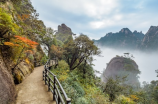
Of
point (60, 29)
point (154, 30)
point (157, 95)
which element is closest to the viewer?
point (157, 95)

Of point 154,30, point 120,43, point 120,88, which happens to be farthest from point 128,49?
point 120,88

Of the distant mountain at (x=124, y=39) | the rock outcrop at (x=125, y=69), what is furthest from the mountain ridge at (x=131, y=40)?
the rock outcrop at (x=125, y=69)

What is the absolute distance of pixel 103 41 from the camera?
128500 millimetres

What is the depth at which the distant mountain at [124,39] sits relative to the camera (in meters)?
94.1

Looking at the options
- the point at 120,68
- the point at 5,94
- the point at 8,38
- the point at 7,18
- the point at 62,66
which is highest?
the point at 7,18

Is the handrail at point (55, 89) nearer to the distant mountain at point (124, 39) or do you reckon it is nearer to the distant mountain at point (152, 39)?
the distant mountain at point (152, 39)

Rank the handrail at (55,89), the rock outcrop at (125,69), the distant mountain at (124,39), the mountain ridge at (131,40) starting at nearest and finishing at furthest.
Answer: the handrail at (55,89), the rock outcrop at (125,69), the mountain ridge at (131,40), the distant mountain at (124,39)

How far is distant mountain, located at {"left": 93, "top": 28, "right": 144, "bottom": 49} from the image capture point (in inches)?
3703

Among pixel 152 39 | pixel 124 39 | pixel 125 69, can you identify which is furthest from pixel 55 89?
pixel 124 39

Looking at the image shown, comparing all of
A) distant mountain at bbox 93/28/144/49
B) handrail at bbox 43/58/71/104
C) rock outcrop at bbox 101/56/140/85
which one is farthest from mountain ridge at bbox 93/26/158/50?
handrail at bbox 43/58/71/104

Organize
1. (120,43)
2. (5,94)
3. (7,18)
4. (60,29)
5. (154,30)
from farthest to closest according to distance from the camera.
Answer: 1. (120,43)
2. (154,30)
3. (60,29)
4. (7,18)
5. (5,94)

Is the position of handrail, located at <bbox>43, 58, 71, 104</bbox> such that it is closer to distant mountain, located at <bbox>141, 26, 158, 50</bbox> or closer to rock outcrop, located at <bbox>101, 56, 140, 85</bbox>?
rock outcrop, located at <bbox>101, 56, 140, 85</bbox>

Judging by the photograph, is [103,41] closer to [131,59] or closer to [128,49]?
[128,49]

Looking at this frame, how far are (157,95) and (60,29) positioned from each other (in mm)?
46278
